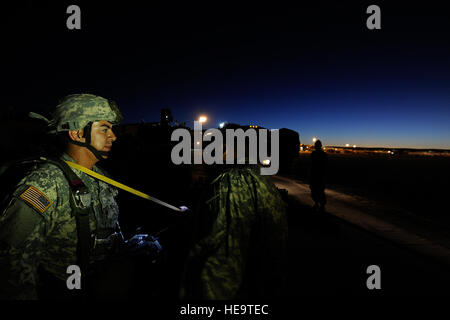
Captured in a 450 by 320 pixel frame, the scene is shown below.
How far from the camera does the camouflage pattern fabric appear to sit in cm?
143

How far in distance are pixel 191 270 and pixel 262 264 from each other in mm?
511

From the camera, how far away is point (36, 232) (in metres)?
1.42

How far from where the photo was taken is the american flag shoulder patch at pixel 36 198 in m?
1.42

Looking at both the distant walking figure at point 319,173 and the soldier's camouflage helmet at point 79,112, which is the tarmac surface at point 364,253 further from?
the soldier's camouflage helmet at point 79,112

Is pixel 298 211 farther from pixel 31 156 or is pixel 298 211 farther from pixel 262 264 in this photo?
pixel 31 156

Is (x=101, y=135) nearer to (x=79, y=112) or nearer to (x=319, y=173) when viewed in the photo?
(x=79, y=112)

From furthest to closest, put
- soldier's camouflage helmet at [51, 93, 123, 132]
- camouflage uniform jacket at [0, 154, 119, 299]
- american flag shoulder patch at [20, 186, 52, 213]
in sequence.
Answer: soldier's camouflage helmet at [51, 93, 123, 132], american flag shoulder patch at [20, 186, 52, 213], camouflage uniform jacket at [0, 154, 119, 299]

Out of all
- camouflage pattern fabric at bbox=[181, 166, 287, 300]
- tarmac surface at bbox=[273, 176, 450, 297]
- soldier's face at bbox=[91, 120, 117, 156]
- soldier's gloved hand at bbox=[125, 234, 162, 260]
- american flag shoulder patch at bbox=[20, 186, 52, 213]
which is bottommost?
tarmac surface at bbox=[273, 176, 450, 297]

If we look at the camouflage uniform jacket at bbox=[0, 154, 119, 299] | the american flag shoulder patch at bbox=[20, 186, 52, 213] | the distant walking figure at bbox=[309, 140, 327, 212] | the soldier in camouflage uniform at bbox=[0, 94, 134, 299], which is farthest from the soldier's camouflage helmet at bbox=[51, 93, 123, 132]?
the distant walking figure at bbox=[309, 140, 327, 212]

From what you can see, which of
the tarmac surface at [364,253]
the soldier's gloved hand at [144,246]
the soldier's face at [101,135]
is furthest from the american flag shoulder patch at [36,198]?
the tarmac surface at [364,253]

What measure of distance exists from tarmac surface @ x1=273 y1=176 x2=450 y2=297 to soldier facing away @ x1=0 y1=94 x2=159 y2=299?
116 inches

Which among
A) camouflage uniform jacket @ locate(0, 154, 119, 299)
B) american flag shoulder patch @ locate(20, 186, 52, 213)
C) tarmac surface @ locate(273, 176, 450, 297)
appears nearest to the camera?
camouflage uniform jacket @ locate(0, 154, 119, 299)

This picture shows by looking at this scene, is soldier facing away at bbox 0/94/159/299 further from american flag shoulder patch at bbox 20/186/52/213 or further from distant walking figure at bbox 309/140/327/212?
distant walking figure at bbox 309/140/327/212
